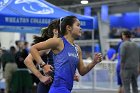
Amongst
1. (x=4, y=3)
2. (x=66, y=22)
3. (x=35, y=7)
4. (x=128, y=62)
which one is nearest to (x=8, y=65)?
(x=35, y=7)

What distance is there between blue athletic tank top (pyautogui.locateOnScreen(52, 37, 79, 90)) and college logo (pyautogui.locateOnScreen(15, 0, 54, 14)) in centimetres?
692

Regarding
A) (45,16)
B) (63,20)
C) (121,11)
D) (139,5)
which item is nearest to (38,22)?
(45,16)

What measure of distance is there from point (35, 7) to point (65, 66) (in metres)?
7.27

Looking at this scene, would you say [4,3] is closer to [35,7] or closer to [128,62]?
[35,7]

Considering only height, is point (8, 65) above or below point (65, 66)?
below

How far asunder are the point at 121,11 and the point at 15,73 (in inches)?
599

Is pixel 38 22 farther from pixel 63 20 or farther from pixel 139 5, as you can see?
pixel 139 5

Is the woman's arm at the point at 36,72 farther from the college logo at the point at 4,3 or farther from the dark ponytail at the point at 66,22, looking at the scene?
the college logo at the point at 4,3

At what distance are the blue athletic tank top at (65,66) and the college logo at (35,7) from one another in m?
6.92

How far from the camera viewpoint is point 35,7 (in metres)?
12.1

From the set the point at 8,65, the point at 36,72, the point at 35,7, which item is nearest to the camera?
the point at 36,72

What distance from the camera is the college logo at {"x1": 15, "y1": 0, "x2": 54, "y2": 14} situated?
469 inches

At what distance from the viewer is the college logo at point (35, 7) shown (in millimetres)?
11911

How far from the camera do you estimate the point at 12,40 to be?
23.2m
